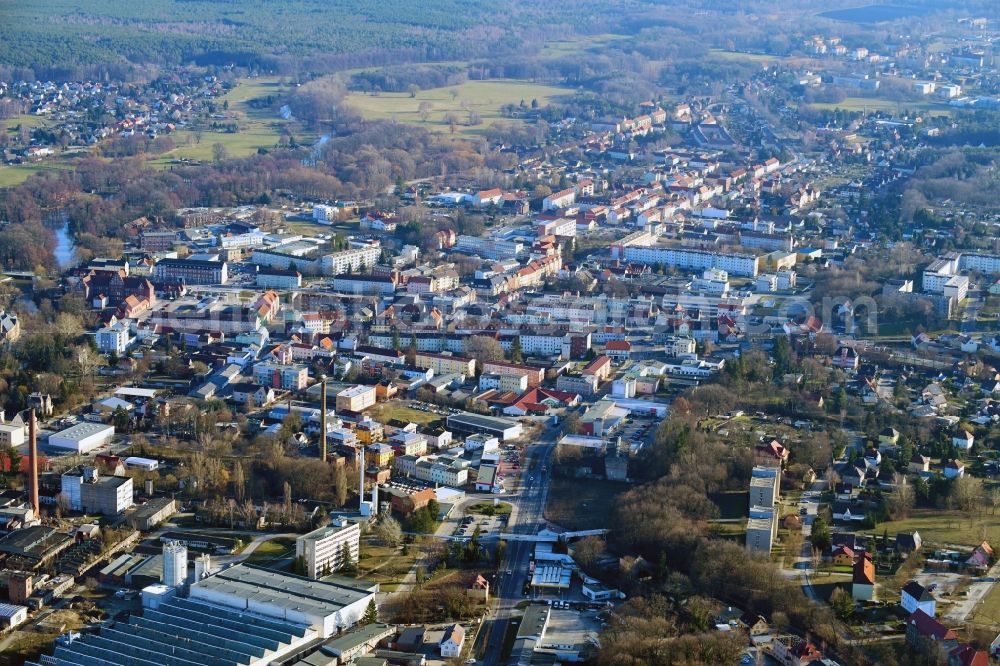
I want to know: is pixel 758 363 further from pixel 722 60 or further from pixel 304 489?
pixel 722 60

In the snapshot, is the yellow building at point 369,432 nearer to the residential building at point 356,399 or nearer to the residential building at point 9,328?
the residential building at point 356,399

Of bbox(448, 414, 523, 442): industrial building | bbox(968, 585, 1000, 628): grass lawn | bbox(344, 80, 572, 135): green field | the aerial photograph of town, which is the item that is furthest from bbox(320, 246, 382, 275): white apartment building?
bbox(344, 80, 572, 135): green field

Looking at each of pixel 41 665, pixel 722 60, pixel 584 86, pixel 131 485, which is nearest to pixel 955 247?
pixel 131 485

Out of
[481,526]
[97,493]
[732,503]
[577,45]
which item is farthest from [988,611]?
[577,45]

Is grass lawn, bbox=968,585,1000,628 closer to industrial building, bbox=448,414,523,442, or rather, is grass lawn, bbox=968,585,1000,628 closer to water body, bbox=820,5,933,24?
industrial building, bbox=448,414,523,442

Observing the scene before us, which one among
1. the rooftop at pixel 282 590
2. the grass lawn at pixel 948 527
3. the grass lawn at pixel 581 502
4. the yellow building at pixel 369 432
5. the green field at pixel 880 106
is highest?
the green field at pixel 880 106

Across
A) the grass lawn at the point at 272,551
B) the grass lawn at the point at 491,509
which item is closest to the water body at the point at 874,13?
the grass lawn at the point at 491,509
